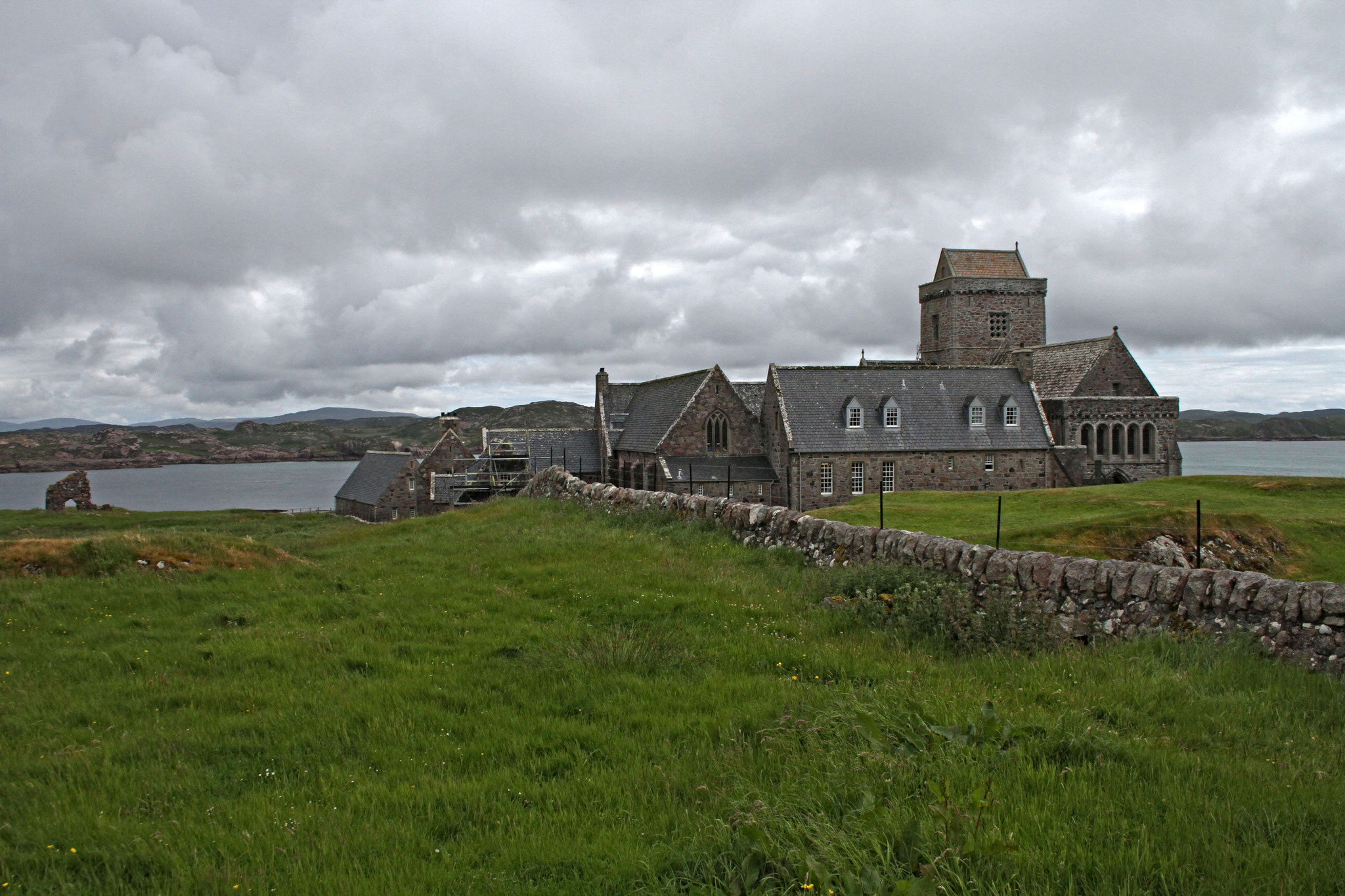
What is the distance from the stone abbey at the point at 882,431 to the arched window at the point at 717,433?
7 centimetres

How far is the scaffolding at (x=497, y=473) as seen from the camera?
5588 centimetres

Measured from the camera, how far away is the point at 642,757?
590 centimetres

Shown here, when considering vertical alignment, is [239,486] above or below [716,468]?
below

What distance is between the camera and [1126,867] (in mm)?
3875

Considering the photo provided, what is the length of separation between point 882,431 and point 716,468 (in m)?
10.7

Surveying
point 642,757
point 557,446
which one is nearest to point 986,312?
point 557,446

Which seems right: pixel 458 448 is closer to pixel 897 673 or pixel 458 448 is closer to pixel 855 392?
pixel 855 392

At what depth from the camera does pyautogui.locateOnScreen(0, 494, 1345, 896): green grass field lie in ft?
13.7

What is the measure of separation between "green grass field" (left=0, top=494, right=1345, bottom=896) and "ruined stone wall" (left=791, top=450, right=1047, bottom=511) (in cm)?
3706

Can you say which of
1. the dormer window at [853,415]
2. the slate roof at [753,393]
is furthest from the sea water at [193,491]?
the dormer window at [853,415]

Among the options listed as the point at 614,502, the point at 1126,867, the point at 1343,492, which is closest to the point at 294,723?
the point at 1126,867

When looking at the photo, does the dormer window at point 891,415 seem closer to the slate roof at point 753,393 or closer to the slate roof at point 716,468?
the slate roof at point 716,468

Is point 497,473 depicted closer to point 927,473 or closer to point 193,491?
point 927,473

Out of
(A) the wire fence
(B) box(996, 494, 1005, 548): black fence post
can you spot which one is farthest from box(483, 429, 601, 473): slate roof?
(A) the wire fence
